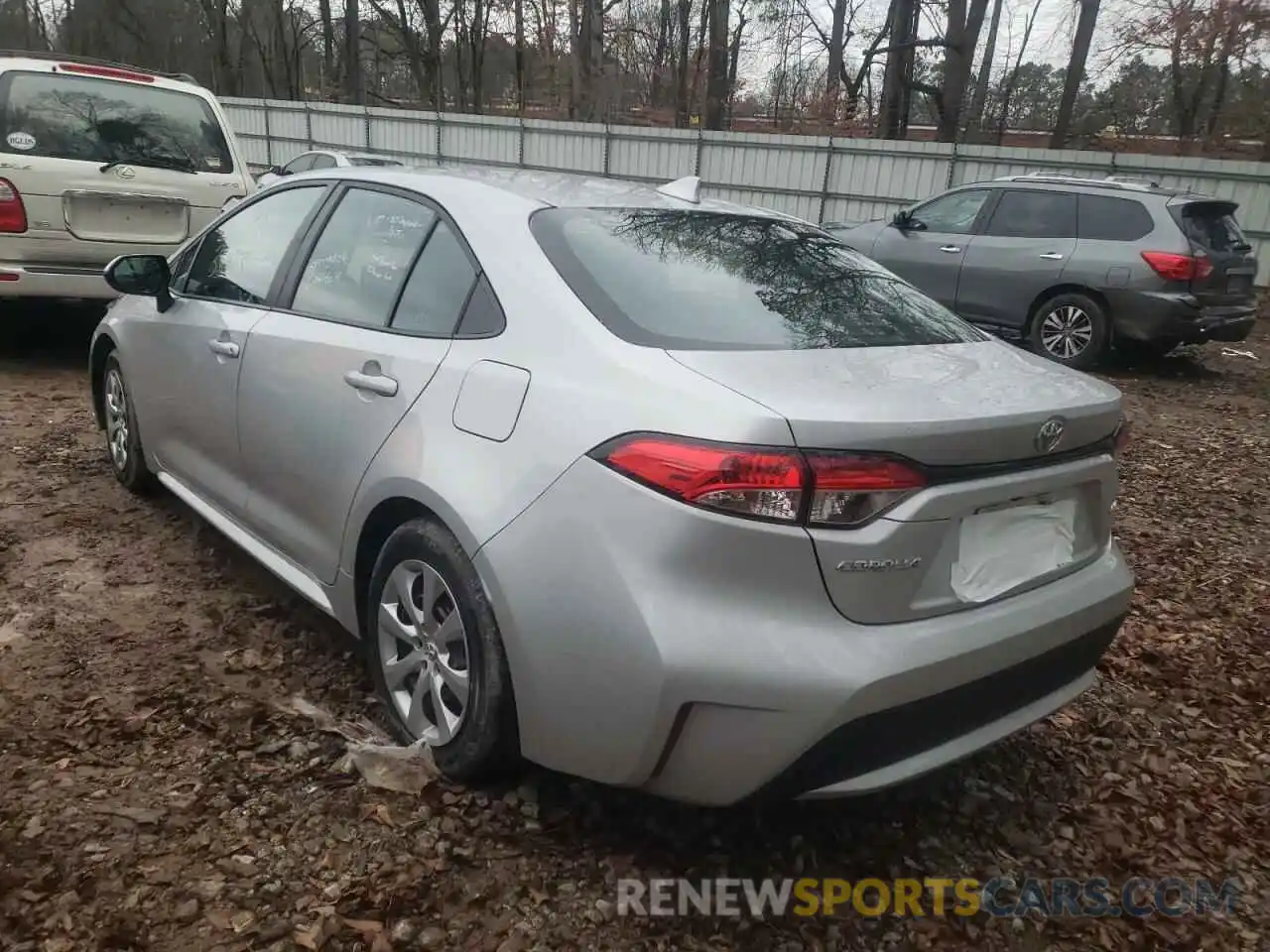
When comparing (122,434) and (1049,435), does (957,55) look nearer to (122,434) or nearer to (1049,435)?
(122,434)

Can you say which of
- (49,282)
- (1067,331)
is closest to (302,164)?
(49,282)

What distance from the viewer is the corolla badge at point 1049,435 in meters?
2.10

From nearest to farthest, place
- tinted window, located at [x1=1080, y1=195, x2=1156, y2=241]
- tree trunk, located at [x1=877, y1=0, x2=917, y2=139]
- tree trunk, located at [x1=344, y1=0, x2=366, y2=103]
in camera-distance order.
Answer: tinted window, located at [x1=1080, y1=195, x2=1156, y2=241]
tree trunk, located at [x1=877, y1=0, x2=917, y2=139]
tree trunk, located at [x1=344, y1=0, x2=366, y2=103]

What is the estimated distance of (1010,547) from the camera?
6.99 feet

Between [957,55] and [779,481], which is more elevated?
[957,55]

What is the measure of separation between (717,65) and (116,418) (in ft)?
75.0

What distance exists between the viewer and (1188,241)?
8.18 m

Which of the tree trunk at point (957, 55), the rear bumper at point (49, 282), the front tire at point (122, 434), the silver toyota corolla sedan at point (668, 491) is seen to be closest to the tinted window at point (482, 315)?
the silver toyota corolla sedan at point (668, 491)

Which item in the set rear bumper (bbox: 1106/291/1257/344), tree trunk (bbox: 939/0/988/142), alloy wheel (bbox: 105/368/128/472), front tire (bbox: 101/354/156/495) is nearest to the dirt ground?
front tire (bbox: 101/354/156/495)

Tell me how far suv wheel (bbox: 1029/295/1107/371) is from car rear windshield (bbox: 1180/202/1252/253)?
940 millimetres

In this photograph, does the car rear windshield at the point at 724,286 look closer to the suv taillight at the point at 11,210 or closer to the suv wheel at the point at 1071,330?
the suv taillight at the point at 11,210

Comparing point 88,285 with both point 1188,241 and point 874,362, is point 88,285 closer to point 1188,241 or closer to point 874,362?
point 874,362

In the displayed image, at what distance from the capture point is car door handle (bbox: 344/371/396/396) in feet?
8.19

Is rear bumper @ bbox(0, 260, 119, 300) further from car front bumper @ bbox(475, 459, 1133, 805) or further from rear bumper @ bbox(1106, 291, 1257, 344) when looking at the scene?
rear bumper @ bbox(1106, 291, 1257, 344)
